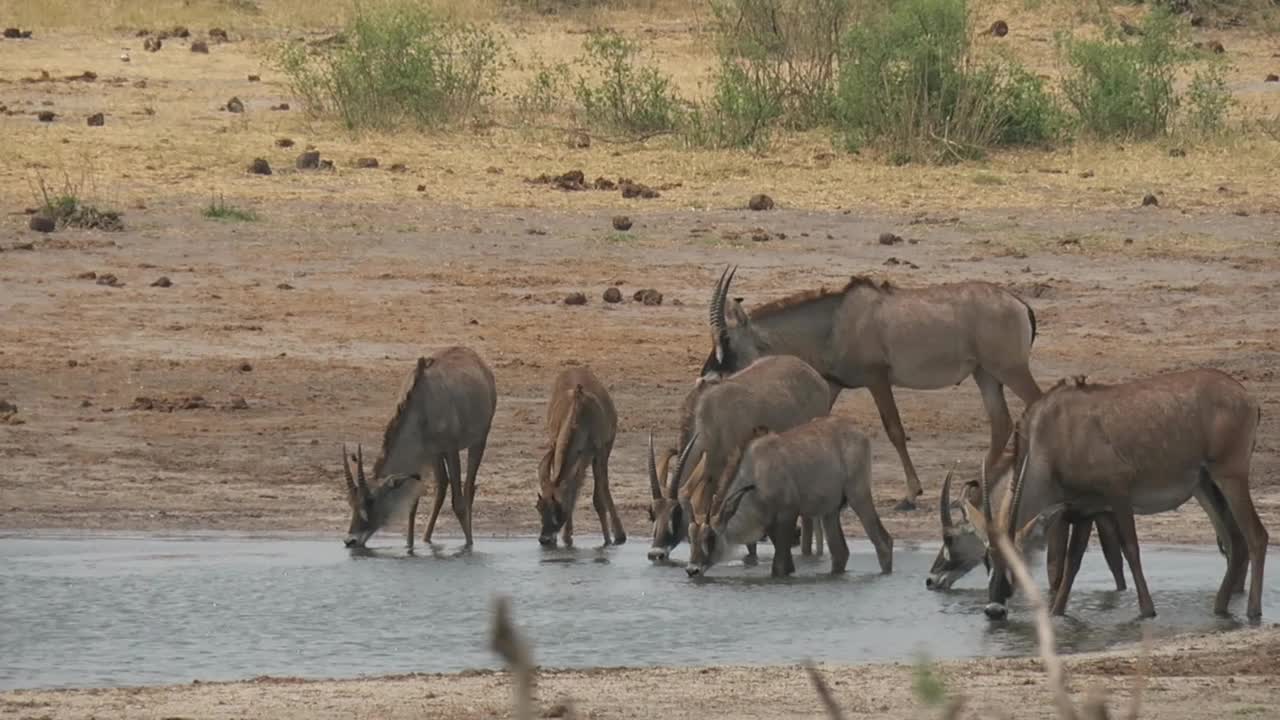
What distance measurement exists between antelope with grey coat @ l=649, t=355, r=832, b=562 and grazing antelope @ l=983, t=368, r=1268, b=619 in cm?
224

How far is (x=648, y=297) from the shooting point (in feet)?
59.8

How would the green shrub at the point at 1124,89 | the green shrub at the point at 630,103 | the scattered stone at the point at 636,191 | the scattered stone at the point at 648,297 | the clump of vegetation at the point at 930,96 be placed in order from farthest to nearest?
the green shrub at the point at 630,103 → the green shrub at the point at 1124,89 → the clump of vegetation at the point at 930,96 → the scattered stone at the point at 636,191 → the scattered stone at the point at 648,297

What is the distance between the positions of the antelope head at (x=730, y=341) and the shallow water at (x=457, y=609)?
4.82 ft

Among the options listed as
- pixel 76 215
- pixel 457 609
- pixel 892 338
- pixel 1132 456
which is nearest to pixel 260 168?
pixel 76 215

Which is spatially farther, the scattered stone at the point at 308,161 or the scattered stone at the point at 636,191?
the scattered stone at the point at 308,161

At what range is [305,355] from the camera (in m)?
16.6

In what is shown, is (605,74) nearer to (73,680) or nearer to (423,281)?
(423,281)

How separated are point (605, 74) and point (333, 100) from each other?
3.01 m

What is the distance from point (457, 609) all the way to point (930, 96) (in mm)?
14981

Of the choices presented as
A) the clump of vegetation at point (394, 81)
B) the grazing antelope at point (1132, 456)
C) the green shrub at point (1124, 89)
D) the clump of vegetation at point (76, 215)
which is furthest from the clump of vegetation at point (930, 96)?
the grazing antelope at point (1132, 456)

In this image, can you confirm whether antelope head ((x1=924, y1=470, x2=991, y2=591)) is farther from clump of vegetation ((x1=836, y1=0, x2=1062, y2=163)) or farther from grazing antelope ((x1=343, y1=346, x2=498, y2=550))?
clump of vegetation ((x1=836, y1=0, x2=1062, y2=163))

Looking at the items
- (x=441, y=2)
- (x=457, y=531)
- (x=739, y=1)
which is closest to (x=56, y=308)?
(x=457, y=531)

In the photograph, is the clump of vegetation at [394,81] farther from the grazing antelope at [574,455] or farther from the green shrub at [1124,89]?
the grazing antelope at [574,455]

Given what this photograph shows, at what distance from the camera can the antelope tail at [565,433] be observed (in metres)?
12.4
